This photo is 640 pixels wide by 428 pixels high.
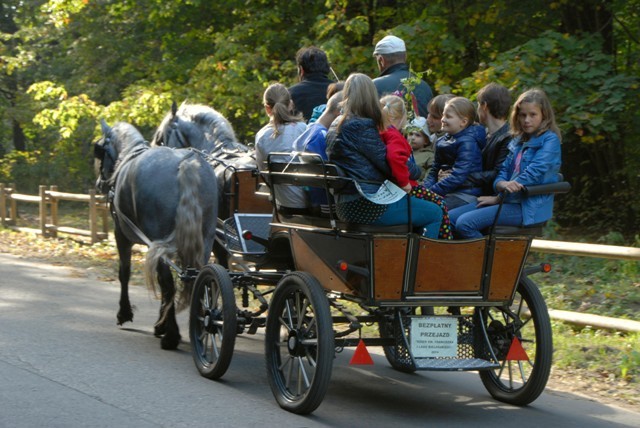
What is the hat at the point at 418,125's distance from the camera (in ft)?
22.0

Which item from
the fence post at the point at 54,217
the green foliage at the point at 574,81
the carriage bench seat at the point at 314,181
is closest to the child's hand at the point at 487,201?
the carriage bench seat at the point at 314,181

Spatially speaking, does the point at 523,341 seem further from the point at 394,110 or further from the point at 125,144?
the point at 125,144

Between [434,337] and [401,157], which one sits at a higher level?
[401,157]

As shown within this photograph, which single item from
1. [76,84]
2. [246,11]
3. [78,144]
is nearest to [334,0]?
[246,11]

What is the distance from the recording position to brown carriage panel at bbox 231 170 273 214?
332 inches

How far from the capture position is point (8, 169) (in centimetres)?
2994

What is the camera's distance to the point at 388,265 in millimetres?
5578

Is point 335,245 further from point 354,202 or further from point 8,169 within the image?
point 8,169

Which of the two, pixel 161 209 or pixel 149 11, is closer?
pixel 161 209

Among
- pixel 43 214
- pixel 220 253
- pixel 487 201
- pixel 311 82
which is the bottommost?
pixel 220 253

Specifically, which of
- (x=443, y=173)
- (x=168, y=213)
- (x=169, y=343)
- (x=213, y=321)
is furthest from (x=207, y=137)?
(x=443, y=173)

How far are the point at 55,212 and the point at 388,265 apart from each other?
46.9 feet

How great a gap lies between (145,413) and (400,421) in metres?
1.56

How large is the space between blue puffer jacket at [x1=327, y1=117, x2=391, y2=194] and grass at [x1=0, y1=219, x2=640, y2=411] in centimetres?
241
